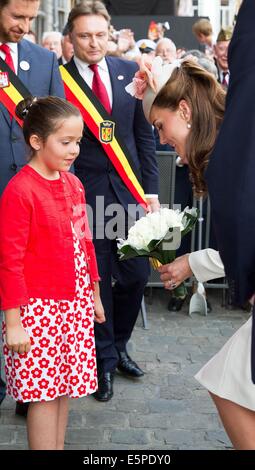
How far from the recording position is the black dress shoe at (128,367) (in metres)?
5.22

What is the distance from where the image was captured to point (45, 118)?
371 centimetres

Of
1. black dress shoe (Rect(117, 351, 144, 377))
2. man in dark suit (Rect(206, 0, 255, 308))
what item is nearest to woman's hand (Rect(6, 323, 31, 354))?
man in dark suit (Rect(206, 0, 255, 308))

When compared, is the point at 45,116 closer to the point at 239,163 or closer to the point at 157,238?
the point at 157,238

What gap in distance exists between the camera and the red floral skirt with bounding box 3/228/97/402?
3.63 m

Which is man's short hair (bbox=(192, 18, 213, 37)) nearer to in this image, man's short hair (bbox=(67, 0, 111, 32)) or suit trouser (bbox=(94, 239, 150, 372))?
man's short hair (bbox=(67, 0, 111, 32))

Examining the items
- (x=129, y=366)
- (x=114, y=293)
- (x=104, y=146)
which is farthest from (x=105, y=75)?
(x=129, y=366)

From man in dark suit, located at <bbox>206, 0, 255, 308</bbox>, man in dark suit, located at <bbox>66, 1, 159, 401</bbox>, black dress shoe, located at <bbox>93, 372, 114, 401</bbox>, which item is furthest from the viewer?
man in dark suit, located at <bbox>66, 1, 159, 401</bbox>

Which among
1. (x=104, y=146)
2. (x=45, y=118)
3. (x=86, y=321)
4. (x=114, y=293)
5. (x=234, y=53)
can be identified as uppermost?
(x=234, y=53)

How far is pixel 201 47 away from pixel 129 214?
7845 mm

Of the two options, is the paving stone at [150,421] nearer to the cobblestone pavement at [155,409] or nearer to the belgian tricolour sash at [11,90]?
the cobblestone pavement at [155,409]

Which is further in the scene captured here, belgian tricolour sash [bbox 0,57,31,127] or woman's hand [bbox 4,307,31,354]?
belgian tricolour sash [bbox 0,57,31,127]

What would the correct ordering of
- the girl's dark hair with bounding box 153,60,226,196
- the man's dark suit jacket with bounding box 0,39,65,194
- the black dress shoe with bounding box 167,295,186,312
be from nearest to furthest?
the girl's dark hair with bounding box 153,60,226,196 < the man's dark suit jacket with bounding box 0,39,65,194 < the black dress shoe with bounding box 167,295,186,312

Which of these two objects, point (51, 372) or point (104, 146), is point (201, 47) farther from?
point (51, 372)

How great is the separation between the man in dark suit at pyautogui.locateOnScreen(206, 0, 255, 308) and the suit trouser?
9.19 feet
